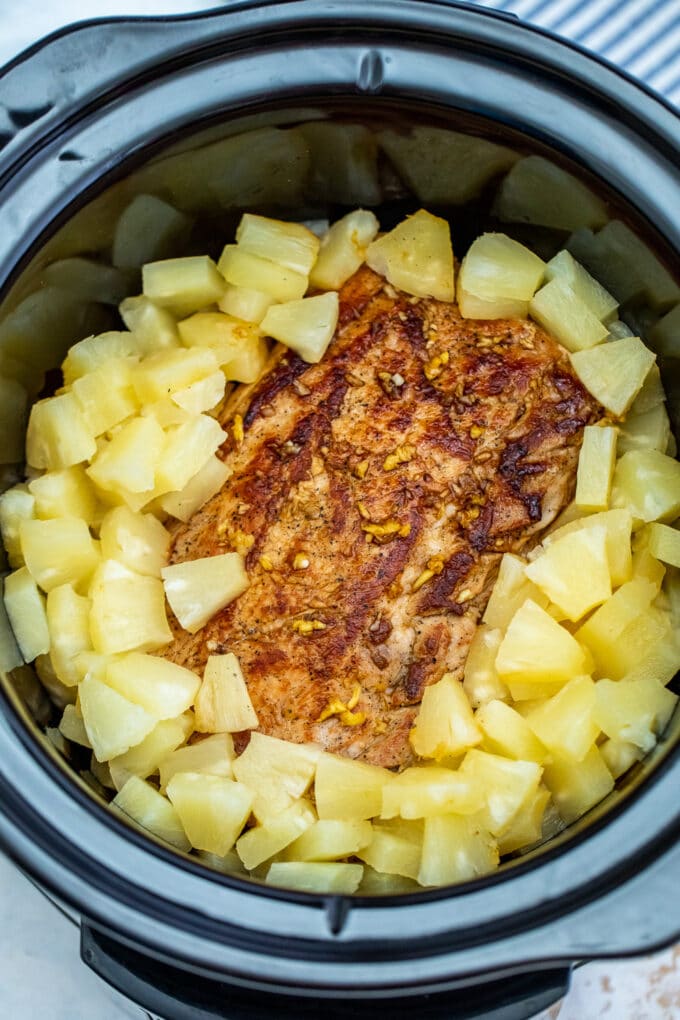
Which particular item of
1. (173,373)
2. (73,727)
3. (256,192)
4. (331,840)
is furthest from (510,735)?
(256,192)

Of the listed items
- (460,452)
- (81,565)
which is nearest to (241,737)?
(81,565)

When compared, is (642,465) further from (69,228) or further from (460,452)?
(69,228)

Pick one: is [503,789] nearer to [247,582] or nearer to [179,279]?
[247,582]

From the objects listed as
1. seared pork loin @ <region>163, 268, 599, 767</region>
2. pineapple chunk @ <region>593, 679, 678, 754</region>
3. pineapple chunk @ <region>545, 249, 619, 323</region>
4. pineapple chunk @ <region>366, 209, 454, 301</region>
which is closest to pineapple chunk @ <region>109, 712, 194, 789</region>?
seared pork loin @ <region>163, 268, 599, 767</region>

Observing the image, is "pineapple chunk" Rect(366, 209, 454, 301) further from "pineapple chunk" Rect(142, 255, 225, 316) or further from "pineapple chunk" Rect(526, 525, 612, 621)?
"pineapple chunk" Rect(526, 525, 612, 621)

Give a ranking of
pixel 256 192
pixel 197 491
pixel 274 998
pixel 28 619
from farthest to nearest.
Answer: pixel 256 192 < pixel 197 491 < pixel 28 619 < pixel 274 998

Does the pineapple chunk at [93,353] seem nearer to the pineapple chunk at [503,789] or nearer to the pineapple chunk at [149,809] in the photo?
the pineapple chunk at [149,809]
